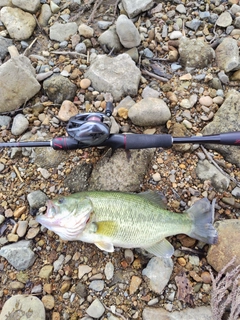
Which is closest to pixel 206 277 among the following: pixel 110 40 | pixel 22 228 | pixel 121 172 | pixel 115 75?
pixel 121 172

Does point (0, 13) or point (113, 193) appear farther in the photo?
point (0, 13)

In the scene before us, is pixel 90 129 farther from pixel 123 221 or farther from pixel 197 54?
pixel 197 54

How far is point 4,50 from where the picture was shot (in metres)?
5.07

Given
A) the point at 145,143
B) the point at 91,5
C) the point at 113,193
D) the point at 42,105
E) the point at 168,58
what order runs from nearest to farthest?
the point at 113,193, the point at 145,143, the point at 42,105, the point at 168,58, the point at 91,5

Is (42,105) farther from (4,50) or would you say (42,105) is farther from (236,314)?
(236,314)

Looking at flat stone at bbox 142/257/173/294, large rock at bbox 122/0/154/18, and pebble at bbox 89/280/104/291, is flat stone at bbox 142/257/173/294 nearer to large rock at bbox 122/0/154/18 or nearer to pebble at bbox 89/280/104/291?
pebble at bbox 89/280/104/291

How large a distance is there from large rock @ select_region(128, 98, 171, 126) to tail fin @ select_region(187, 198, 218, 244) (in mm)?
1151

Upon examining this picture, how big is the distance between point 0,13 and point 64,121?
6.63ft

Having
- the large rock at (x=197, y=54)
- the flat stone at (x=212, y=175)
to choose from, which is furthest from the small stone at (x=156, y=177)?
the large rock at (x=197, y=54)

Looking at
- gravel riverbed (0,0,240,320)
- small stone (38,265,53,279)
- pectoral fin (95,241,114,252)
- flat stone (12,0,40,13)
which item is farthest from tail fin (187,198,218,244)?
flat stone (12,0,40,13)

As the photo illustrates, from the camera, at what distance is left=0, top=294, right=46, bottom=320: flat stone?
358 centimetres

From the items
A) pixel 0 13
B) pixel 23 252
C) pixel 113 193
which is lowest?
pixel 23 252

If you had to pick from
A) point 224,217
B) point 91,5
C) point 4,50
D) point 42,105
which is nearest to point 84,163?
point 42,105

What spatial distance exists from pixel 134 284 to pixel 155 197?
0.91 metres
